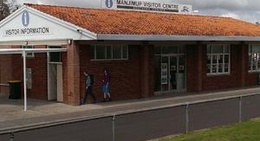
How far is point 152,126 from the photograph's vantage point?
14.5m

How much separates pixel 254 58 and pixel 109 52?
13337mm

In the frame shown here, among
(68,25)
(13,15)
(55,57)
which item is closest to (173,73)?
(55,57)

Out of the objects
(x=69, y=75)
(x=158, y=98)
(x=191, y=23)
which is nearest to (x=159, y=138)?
(x=69, y=75)

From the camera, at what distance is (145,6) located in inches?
1209

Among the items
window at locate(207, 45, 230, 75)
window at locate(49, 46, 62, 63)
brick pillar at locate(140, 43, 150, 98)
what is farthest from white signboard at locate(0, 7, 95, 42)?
window at locate(207, 45, 230, 75)

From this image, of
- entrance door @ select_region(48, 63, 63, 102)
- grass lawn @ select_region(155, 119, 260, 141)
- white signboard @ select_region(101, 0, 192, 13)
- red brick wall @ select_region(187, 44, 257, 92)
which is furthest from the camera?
white signboard @ select_region(101, 0, 192, 13)

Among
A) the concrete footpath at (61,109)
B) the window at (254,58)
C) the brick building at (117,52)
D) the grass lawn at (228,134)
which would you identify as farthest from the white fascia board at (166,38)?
the grass lawn at (228,134)

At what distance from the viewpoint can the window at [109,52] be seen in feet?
75.1

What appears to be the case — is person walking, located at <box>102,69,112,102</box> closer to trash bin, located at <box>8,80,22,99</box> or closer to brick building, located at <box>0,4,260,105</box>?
brick building, located at <box>0,4,260,105</box>

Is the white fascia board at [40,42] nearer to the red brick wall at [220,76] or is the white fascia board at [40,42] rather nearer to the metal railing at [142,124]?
the metal railing at [142,124]

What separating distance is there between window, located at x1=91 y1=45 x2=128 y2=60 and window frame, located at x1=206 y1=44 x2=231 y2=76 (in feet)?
22.6

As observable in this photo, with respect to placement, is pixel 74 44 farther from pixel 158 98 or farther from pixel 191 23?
pixel 191 23

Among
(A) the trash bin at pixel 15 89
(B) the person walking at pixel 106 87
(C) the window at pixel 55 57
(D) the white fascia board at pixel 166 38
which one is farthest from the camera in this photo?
(A) the trash bin at pixel 15 89

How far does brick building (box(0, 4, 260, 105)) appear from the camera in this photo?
878 inches
